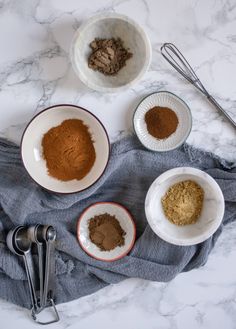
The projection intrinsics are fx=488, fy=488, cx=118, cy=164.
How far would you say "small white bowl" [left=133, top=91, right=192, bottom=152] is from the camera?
128 cm

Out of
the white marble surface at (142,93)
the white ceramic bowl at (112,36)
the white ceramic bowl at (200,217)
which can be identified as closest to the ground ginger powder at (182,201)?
the white ceramic bowl at (200,217)

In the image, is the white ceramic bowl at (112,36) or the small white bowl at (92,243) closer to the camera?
the white ceramic bowl at (112,36)

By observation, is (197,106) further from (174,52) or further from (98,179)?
(98,179)

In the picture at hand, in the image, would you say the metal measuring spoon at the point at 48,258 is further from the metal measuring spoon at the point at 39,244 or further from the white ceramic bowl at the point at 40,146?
the white ceramic bowl at the point at 40,146

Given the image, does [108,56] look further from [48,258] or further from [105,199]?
[48,258]

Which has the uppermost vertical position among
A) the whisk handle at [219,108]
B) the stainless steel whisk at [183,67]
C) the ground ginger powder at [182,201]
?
the stainless steel whisk at [183,67]

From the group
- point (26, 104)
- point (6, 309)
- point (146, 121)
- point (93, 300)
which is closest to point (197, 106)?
point (146, 121)

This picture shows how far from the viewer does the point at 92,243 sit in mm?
1317

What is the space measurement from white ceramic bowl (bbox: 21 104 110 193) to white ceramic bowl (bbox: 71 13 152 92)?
0.09 metres

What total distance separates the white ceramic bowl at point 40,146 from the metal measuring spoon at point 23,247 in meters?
0.15

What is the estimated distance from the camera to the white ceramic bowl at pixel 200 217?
1.24 m

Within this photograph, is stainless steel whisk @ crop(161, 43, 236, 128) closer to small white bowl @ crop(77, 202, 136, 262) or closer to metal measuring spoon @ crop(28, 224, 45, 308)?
small white bowl @ crop(77, 202, 136, 262)

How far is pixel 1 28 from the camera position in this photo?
4.14 ft

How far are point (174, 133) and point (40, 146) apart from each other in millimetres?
355
